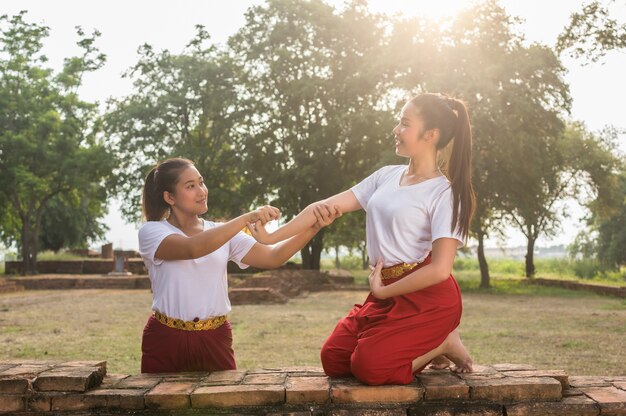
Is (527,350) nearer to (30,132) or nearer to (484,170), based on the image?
(484,170)

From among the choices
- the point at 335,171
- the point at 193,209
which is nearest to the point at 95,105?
the point at 335,171

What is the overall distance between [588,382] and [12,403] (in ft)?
9.41

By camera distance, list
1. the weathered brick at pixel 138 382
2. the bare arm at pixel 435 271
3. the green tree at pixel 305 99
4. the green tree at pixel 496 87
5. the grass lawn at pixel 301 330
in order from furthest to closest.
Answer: the green tree at pixel 305 99
the green tree at pixel 496 87
the grass lawn at pixel 301 330
the weathered brick at pixel 138 382
the bare arm at pixel 435 271

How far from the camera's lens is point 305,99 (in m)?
29.4

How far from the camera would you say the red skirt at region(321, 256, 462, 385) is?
3428 millimetres

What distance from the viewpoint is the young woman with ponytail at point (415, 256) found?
341 cm

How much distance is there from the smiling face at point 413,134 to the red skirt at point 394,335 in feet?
1.84

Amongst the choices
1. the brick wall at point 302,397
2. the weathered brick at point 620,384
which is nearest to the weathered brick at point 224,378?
the brick wall at point 302,397

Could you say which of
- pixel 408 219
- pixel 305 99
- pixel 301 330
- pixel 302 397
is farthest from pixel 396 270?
pixel 305 99

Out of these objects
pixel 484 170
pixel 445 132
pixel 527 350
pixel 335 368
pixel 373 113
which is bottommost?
pixel 527 350

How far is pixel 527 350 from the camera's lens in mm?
9070

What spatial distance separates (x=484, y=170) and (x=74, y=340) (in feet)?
47.8

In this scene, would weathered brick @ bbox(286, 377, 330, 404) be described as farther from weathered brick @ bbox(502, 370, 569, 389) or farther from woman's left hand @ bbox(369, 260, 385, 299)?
weathered brick @ bbox(502, 370, 569, 389)

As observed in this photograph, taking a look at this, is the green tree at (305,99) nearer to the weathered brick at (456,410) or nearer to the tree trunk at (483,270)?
the tree trunk at (483,270)
